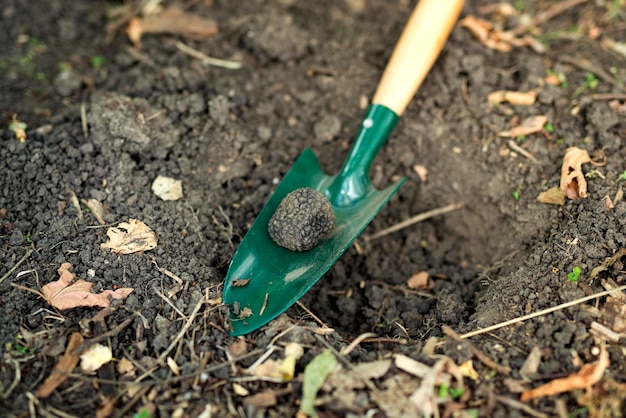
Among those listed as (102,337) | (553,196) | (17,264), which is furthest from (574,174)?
(17,264)

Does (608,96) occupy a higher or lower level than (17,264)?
higher

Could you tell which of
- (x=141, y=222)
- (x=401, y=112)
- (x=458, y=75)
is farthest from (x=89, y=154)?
(x=458, y=75)

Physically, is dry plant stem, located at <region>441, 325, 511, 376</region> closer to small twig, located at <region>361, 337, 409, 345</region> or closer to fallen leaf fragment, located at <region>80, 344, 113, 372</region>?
small twig, located at <region>361, 337, 409, 345</region>

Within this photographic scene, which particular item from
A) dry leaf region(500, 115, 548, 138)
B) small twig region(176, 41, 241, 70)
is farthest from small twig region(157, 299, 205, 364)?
dry leaf region(500, 115, 548, 138)

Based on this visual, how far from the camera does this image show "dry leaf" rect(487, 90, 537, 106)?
276cm

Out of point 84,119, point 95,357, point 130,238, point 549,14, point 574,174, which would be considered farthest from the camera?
point 549,14

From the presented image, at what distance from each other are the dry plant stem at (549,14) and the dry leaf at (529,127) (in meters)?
0.63

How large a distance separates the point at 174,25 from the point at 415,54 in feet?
4.27

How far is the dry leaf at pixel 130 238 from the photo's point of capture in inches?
87.0

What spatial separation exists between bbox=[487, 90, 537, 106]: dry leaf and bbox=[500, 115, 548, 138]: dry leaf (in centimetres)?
10

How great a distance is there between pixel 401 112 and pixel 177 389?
5.14 ft

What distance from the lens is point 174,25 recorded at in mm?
3008

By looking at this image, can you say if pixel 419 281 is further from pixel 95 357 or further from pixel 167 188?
pixel 95 357

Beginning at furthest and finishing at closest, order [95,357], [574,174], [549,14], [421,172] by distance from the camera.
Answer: [549,14] → [421,172] → [574,174] → [95,357]
